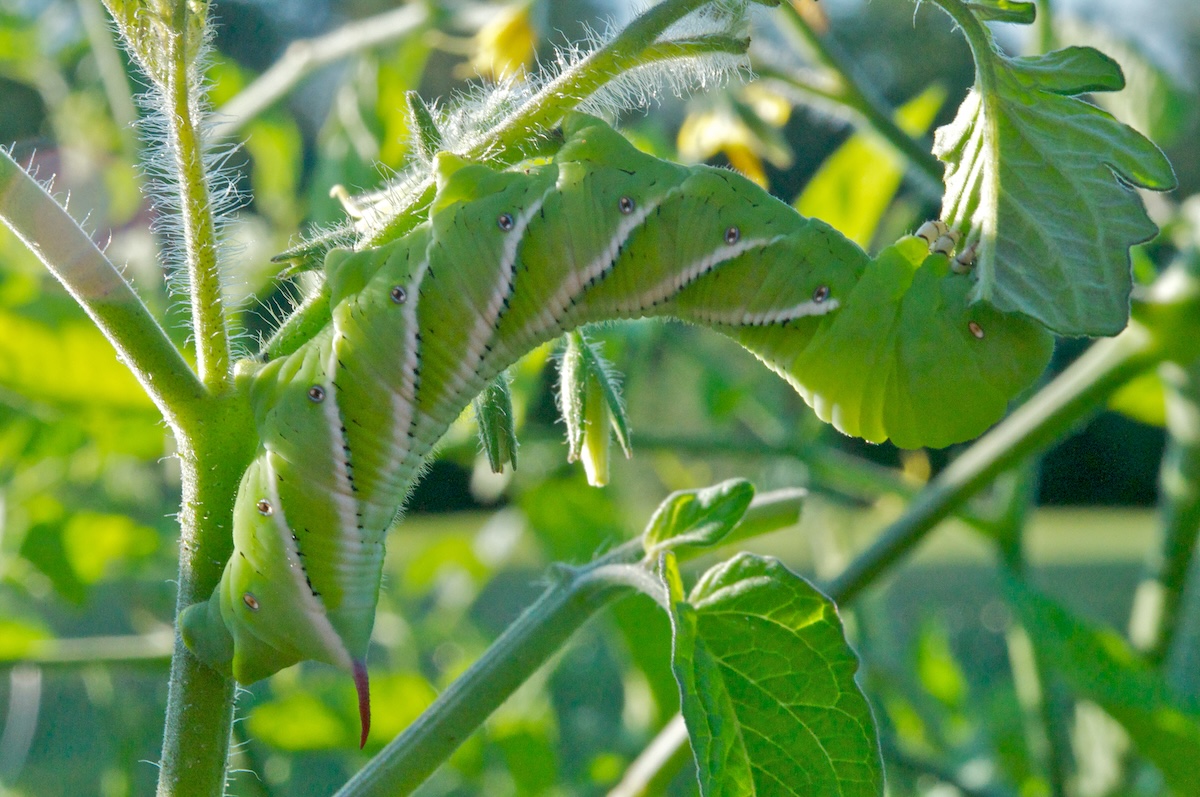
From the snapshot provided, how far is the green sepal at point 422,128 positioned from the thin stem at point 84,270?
17cm

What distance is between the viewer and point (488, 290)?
2.19 feet

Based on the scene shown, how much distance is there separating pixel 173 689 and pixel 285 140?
147 cm

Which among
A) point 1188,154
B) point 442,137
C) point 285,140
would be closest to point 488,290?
point 442,137

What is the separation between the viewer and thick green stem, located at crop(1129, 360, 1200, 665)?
3.94 ft

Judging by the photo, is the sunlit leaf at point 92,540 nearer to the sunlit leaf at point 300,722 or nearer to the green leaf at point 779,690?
the sunlit leaf at point 300,722

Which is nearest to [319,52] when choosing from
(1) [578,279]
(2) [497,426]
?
(1) [578,279]

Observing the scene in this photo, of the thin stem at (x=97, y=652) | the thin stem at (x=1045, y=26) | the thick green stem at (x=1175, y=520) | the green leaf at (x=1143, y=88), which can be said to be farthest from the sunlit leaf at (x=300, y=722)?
the green leaf at (x=1143, y=88)

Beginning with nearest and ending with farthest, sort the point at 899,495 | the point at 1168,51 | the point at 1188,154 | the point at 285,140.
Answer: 1. the point at 899,495
2. the point at 1168,51
3. the point at 285,140
4. the point at 1188,154

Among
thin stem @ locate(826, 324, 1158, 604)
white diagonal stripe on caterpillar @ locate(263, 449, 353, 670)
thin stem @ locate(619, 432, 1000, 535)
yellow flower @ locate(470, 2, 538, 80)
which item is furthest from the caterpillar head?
yellow flower @ locate(470, 2, 538, 80)

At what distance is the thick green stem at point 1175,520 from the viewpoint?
120 centimetres

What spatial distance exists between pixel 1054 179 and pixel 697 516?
0.84ft

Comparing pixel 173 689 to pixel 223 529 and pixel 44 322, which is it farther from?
pixel 44 322

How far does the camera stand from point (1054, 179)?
57cm

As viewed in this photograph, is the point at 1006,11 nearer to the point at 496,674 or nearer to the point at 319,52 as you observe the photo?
the point at 496,674
